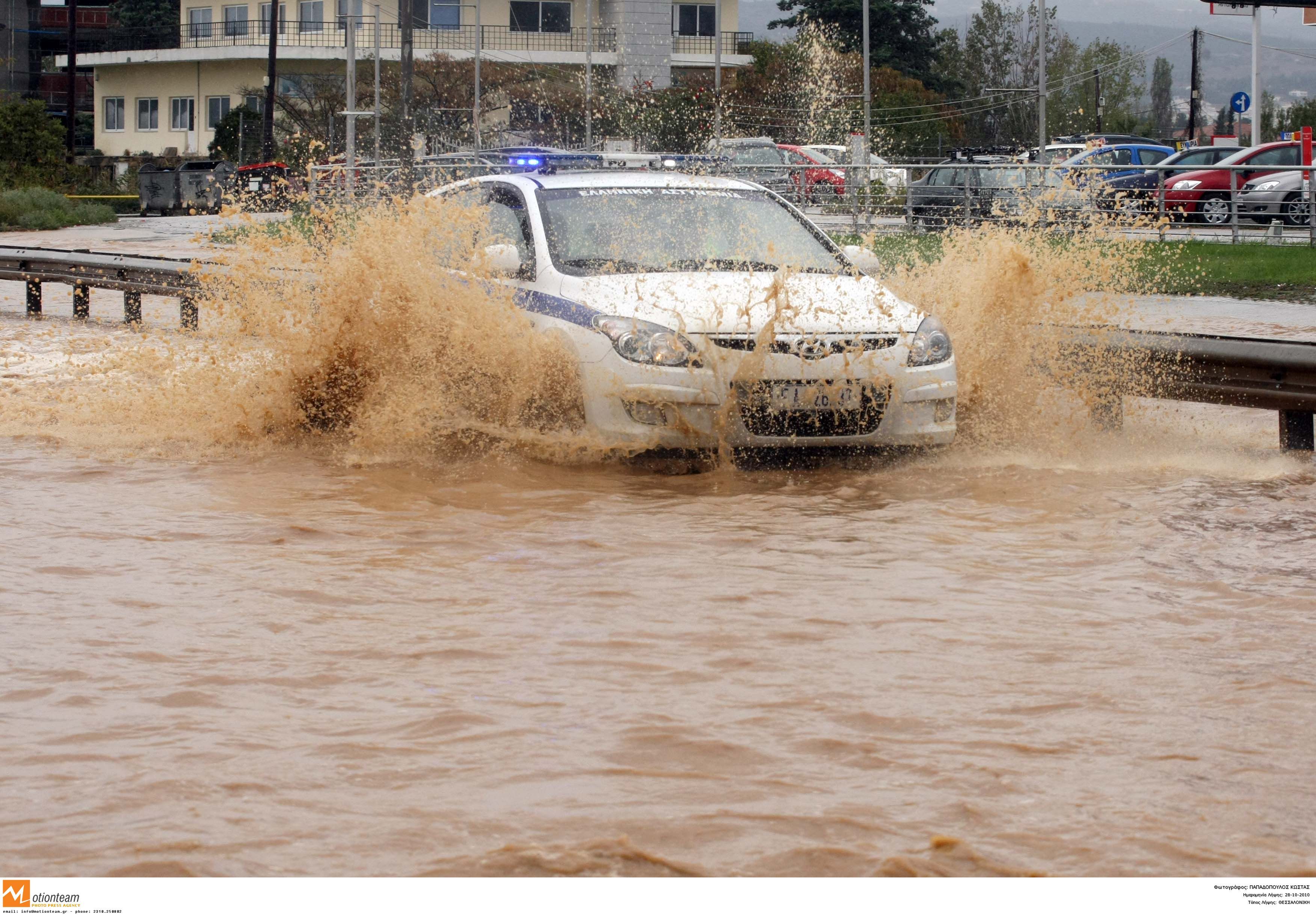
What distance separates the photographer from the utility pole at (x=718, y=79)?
36812 mm

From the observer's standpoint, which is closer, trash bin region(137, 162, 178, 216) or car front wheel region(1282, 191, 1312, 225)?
car front wheel region(1282, 191, 1312, 225)

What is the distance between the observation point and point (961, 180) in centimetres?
2902

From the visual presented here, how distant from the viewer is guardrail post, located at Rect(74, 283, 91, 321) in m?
17.7

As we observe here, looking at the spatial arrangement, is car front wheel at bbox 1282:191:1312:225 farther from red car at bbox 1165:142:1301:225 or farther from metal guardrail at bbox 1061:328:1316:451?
metal guardrail at bbox 1061:328:1316:451

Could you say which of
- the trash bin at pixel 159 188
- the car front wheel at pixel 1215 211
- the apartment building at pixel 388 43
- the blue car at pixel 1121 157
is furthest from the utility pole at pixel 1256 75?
the trash bin at pixel 159 188

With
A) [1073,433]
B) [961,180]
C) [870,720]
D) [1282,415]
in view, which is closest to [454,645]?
[870,720]

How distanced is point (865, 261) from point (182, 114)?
6797 centimetres

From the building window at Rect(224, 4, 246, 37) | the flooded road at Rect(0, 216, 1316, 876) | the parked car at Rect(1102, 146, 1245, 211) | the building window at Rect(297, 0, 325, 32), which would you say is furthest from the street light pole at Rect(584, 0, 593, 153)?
the flooded road at Rect(0, 216, 1316, 876)

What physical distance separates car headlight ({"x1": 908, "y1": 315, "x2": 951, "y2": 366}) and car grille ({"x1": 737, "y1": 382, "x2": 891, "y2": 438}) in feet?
0.84

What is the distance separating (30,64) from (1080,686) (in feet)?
327

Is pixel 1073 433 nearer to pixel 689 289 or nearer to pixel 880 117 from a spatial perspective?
pixel 689 289

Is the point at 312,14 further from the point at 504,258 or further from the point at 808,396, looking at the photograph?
the point at 808,396

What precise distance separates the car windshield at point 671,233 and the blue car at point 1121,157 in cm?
2053

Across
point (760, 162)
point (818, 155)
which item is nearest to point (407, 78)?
point (760, 162)
